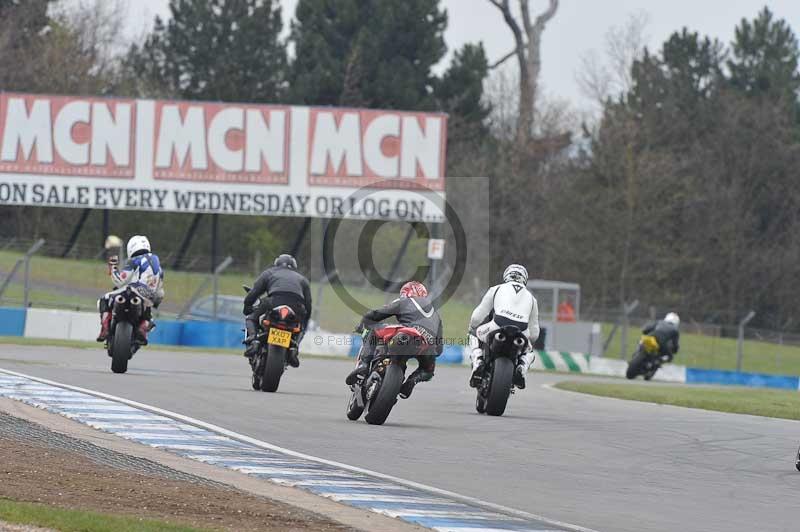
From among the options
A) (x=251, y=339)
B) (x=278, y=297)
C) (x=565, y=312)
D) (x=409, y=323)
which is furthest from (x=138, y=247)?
(x=565, y=312)

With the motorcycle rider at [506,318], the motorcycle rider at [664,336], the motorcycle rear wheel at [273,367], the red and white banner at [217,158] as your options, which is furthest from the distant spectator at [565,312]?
the motorcycle rider at [506,318]

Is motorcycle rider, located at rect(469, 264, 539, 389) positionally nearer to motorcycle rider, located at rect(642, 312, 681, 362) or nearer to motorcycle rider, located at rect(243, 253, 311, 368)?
motorcycle rider, located at rect(243, 253, 311, 368)

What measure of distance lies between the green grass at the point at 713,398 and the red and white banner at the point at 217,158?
2016 cm

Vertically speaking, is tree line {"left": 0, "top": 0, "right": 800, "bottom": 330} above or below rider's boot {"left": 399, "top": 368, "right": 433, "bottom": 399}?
above

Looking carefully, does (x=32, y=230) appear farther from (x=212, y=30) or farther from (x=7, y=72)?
(x=212, y=30)

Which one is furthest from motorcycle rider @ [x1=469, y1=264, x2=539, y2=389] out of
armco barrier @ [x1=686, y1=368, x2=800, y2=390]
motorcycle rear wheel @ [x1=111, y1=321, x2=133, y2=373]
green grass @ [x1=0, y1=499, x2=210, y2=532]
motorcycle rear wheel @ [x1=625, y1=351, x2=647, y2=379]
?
armco barrier @ [x1=686, y1=368, x2=800, y2=390]

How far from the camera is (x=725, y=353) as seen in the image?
139ft

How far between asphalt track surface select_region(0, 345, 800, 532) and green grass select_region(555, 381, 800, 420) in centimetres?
77

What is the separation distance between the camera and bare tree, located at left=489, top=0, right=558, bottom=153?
65.3 meters

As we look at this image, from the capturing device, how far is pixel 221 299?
38062 mm

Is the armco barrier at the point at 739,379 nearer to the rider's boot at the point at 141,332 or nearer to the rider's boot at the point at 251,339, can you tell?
the rider's boot at the point at 141,332

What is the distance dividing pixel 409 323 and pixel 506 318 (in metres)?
1.97

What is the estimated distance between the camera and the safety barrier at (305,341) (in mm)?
34250

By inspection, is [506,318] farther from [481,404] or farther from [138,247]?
[138,247]
